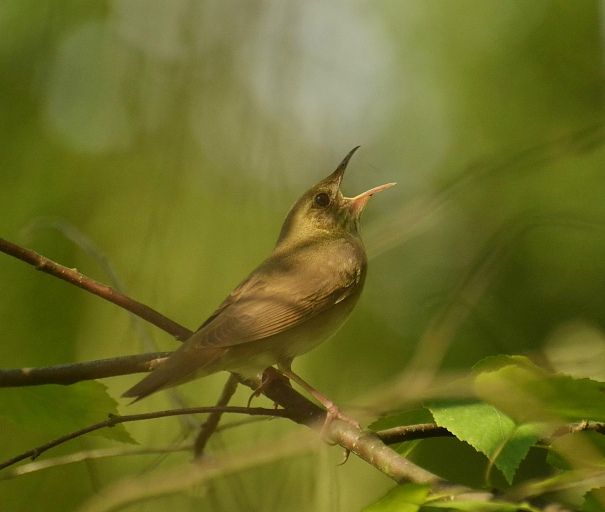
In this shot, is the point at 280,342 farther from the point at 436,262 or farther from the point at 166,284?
the point at 436,262

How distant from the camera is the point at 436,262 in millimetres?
6805

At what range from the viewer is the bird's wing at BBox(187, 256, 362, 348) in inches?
142

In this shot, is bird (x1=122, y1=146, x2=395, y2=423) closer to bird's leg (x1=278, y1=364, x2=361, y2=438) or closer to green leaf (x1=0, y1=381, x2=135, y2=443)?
bird's leg (x1=278, y1=364, x2=361, y2=438)

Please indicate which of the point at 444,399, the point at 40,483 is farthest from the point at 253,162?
the point at 444,399

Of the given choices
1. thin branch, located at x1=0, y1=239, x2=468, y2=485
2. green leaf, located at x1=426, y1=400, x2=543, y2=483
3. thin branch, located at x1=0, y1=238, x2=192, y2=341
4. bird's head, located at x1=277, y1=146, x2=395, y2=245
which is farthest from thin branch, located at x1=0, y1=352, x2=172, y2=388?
bird's head, located at x1=277, y1=146, x2=395, y2=245

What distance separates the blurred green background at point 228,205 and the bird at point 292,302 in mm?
243

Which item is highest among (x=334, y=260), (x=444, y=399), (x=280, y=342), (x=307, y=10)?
(x=307, y=10)

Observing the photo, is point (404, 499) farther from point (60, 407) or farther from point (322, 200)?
point (322, 200)

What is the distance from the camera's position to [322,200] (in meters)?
4.96

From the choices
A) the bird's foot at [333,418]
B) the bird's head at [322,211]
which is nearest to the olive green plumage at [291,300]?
the bird's head at [322,211]

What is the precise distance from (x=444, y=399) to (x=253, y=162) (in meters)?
→ 2.15

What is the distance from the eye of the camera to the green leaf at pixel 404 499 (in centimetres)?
140

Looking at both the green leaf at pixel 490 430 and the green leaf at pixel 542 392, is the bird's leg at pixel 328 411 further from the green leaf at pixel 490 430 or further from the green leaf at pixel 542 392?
the green leaf at pixel 542 392

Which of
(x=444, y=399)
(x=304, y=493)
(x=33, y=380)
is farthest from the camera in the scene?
(x=304, y=493)
